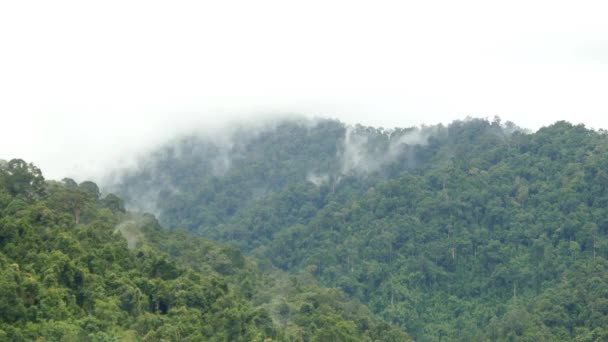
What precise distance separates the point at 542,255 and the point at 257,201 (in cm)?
3288

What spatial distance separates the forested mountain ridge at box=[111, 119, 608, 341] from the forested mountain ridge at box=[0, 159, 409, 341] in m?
9.77

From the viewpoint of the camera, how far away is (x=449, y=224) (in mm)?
74125

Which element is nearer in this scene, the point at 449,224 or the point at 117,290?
the point at 117,290

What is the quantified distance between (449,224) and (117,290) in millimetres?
35600

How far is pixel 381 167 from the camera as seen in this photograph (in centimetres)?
9431

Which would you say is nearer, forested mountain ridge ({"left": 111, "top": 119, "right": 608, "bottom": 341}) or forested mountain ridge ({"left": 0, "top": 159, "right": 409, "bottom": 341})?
forested mountain ridge ({"left": 0, "top": 159, "right": 409, "bottom": 341})

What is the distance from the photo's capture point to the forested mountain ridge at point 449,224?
212 ft

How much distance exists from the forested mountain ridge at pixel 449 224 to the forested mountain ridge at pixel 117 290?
977 centimetres

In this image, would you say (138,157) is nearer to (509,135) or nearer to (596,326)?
(509,135)

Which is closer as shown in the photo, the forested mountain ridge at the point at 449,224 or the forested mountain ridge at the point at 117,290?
the forested mountain ridge at the point at 117,290

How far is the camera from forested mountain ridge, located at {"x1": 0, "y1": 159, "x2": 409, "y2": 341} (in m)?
38.3

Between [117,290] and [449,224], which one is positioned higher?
[117,290]

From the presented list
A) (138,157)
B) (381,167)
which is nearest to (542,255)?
(381,167)

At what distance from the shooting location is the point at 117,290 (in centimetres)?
4288
